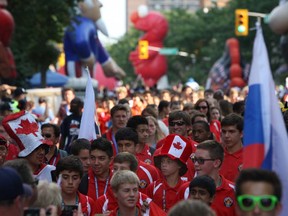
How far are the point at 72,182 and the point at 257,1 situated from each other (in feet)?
200

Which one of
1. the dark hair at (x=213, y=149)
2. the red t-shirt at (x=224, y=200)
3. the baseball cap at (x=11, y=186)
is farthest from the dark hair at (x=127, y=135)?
the baseball cap at (x=11, y=186)

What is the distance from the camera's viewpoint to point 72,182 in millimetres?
9617

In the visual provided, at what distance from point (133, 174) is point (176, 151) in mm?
1799

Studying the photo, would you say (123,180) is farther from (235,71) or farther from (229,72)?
(235,71)

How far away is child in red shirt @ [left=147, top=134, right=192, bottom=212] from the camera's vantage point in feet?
35.0

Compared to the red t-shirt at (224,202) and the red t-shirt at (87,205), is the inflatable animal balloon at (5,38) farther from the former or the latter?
the red t-shirt at (224,202)

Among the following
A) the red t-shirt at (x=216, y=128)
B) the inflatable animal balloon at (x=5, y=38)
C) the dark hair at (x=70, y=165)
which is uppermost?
the inflatable animal balloon at (x=5, y=38)

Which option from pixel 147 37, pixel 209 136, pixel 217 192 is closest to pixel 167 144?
pixel 217 192

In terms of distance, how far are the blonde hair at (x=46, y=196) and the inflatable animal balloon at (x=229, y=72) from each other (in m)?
38.9

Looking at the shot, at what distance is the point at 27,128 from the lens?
37.6ft

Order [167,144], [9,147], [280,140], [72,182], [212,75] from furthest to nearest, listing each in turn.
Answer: [212,75] < [9,147] < [167,144] < [72,182] < [280,140]

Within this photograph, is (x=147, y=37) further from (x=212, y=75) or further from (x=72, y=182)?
(x=72, y=182)

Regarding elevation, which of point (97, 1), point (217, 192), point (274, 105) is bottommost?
point (217, 192)

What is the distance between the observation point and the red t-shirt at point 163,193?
1062cm
